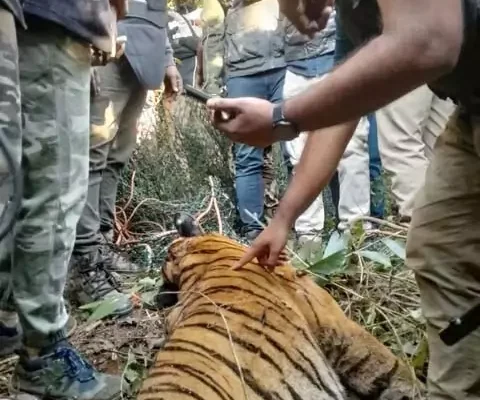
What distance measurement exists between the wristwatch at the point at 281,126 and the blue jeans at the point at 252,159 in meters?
Answer: 2.91

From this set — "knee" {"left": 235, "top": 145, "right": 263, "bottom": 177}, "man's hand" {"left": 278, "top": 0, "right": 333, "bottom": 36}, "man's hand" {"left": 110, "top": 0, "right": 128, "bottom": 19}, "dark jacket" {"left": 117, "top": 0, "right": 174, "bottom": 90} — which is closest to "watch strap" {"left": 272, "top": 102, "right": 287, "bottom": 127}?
A: "man's hand" {"left": 278, "top": 0, "right": 333, "bottom": 36}

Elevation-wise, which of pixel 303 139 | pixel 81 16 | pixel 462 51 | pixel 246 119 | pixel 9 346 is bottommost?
pixel 9 346

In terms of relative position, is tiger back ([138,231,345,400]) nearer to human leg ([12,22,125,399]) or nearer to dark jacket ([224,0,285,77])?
human leg ([12,22,125,399])

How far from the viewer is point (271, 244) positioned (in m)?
2.41

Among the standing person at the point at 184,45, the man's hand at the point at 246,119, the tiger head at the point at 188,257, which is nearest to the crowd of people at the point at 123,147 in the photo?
the man's hand at the point at 246,119

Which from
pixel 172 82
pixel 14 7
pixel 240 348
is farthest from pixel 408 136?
pixel 14 7

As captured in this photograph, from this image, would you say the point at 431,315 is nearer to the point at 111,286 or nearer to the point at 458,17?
the point at 458,17

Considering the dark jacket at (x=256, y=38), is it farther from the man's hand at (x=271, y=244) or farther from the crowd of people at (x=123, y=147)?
the man's hand at (x=271, y=244)

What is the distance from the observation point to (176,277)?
2.94m

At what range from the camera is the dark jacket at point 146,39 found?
12.6ft

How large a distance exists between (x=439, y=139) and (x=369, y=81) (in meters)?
0.73

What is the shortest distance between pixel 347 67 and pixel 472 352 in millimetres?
860

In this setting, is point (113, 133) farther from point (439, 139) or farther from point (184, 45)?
point (184, 45)

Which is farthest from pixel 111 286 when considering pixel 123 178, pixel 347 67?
pixel 347 67
